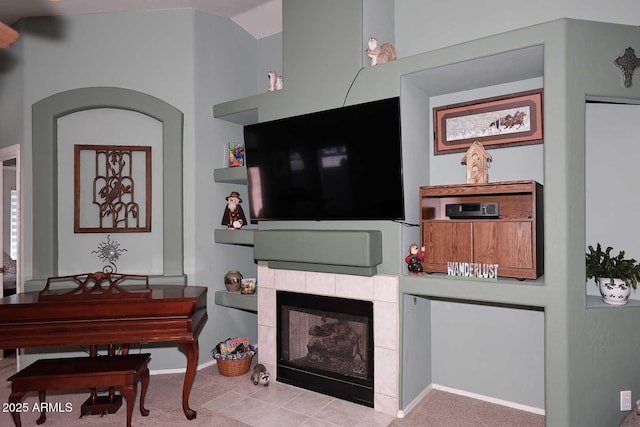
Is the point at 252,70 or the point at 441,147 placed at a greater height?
the point at 252,70

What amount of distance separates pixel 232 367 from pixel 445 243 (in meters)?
2.10

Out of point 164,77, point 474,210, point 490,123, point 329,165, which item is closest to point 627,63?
point 490,123

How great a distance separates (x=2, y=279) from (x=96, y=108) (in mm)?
2095

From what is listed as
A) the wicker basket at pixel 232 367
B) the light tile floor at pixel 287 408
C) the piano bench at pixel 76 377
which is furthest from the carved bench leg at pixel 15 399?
the wicker basket at pixel 232 367

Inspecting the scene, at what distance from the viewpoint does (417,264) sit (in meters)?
2.68

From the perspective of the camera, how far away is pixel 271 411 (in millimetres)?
2779

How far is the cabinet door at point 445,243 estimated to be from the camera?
258cm

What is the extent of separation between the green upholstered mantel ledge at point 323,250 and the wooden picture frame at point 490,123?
95 centimetres

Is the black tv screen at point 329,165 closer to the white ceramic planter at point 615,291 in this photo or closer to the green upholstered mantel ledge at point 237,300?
the green upholstered mantel ledge at point 237,300

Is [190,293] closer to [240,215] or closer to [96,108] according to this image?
[240,215]

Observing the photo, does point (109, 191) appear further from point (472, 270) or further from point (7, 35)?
point (472, 270)

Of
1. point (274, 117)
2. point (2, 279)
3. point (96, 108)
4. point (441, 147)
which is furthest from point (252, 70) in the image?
point (2, 279)

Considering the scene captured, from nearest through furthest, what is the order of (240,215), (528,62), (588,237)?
1. (528,62)
2. (588,237)
3. (240,215)

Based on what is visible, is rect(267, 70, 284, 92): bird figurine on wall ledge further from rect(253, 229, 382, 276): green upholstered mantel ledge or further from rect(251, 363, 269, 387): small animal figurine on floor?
rect(251, 363, 269, 387): small animal figurine on floor
